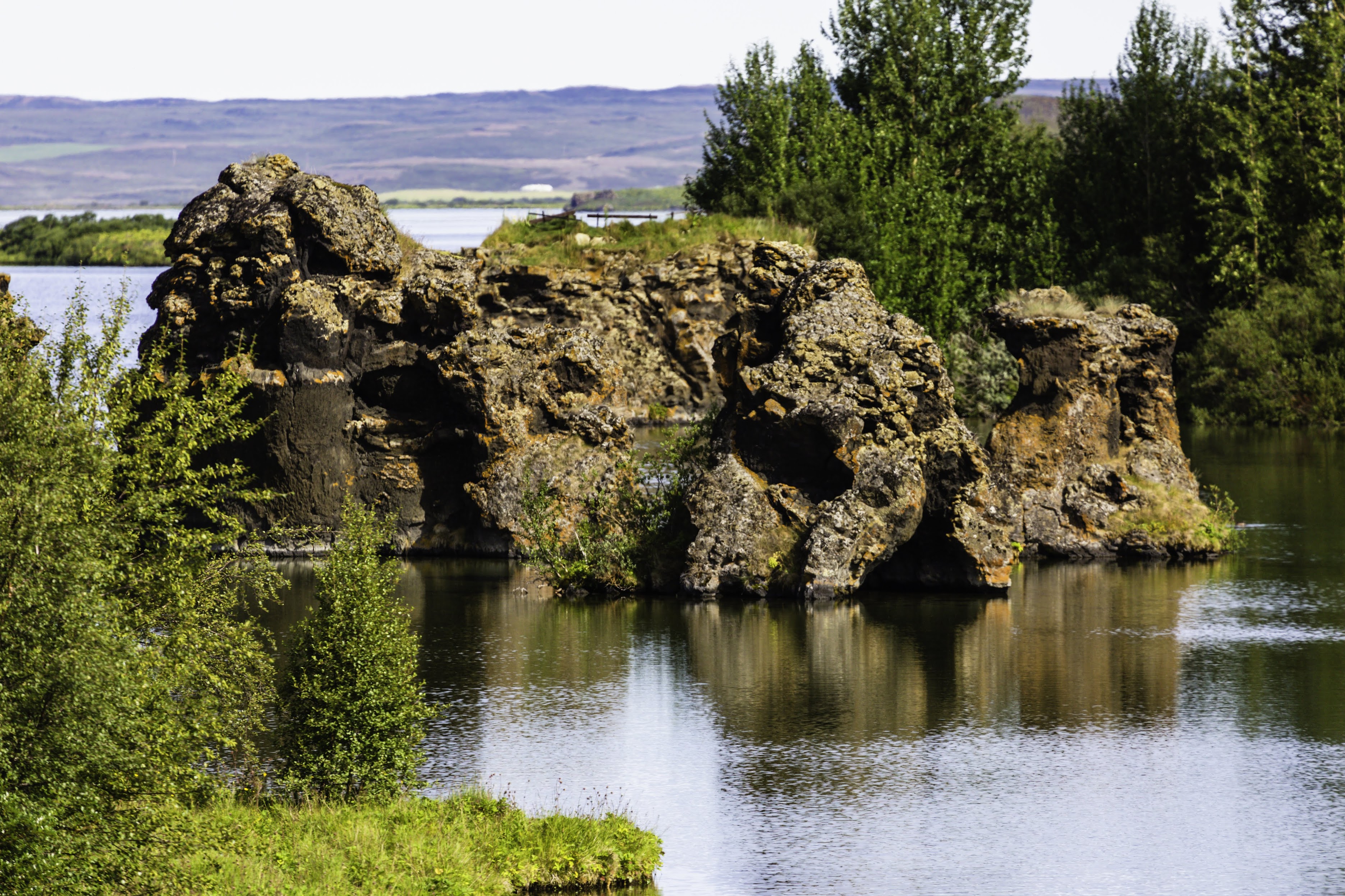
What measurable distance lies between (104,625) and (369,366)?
88.4 feet

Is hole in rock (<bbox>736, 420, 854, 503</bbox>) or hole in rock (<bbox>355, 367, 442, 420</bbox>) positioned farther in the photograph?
hole in rock (<bbox>355, 367, 442, 420</bbox>)

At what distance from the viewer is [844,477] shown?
33.0m

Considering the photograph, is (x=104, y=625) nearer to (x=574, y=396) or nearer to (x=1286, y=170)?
(x=574, y=396)

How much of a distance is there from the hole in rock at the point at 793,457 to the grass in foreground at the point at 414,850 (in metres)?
→ 15.5

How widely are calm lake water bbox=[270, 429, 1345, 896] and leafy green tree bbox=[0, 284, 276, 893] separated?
4030mm

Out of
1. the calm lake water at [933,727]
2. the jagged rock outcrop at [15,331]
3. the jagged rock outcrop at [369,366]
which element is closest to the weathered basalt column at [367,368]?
the jagged rock outcrop at [369,366]

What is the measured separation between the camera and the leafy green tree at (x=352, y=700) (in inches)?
747

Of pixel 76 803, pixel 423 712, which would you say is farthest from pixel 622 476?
pixel 76 803

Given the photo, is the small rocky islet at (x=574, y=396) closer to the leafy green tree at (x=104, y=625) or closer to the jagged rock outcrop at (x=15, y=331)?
the jagged rock outcrop at (x=15, y=331)

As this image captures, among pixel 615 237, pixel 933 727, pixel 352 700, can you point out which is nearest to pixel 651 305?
pixel 615 237

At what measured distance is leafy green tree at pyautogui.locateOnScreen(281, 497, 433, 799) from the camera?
19.0 metres

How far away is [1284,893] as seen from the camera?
16547mm

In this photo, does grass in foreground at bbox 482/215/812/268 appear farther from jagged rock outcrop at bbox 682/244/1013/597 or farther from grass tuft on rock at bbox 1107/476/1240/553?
jagged rock outcrop at bbox 682/244/1013/597

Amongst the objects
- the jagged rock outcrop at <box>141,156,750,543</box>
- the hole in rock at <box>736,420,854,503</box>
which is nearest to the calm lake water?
the hole in rock at <box>736,420,854,503</box>
